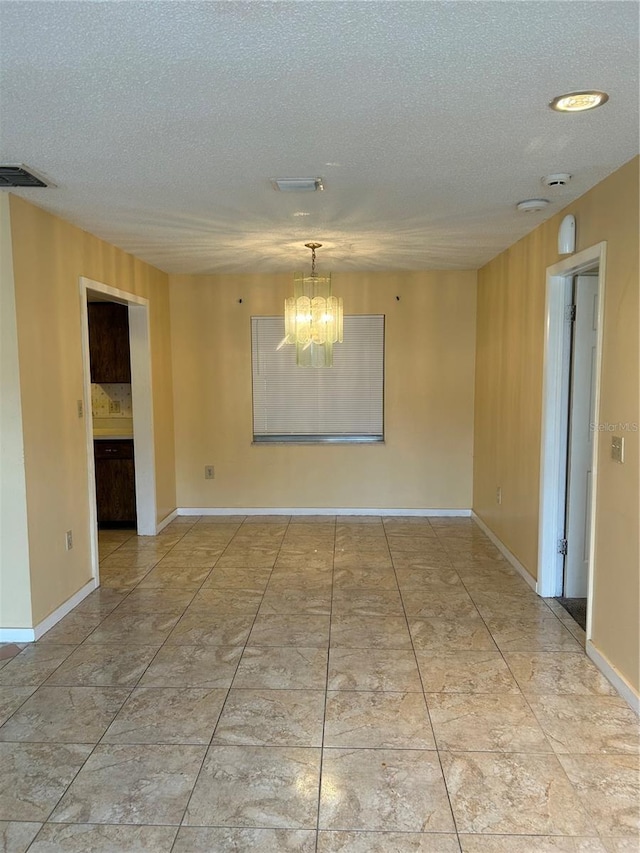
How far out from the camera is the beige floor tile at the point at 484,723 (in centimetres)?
219

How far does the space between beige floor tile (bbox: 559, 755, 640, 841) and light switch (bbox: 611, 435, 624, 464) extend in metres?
1.22

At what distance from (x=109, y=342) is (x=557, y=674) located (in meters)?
4.51

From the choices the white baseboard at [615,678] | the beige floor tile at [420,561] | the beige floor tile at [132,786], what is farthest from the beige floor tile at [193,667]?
the white baseboard at [615,678]

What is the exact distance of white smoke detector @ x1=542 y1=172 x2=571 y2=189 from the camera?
264 centimetres

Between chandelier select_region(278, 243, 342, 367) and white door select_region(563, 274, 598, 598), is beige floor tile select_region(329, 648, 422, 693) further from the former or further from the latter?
chandelier select_region(278, 243, 342, 367)

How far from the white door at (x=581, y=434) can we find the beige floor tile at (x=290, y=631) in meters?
1.66

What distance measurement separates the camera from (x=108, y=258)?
13.4 feet

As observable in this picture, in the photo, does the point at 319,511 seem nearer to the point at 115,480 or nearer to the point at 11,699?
the point at 115,480

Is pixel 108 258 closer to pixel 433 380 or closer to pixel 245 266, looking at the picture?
pixel 245 266

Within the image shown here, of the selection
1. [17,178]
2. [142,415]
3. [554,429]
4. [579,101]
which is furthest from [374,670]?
[142,415]

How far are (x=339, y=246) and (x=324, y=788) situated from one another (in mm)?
3444

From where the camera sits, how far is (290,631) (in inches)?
125

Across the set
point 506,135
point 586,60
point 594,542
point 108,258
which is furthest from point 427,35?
point 108,258

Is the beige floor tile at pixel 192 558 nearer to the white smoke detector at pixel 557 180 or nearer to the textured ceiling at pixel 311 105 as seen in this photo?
the textured ceiling at pixel 311 105
